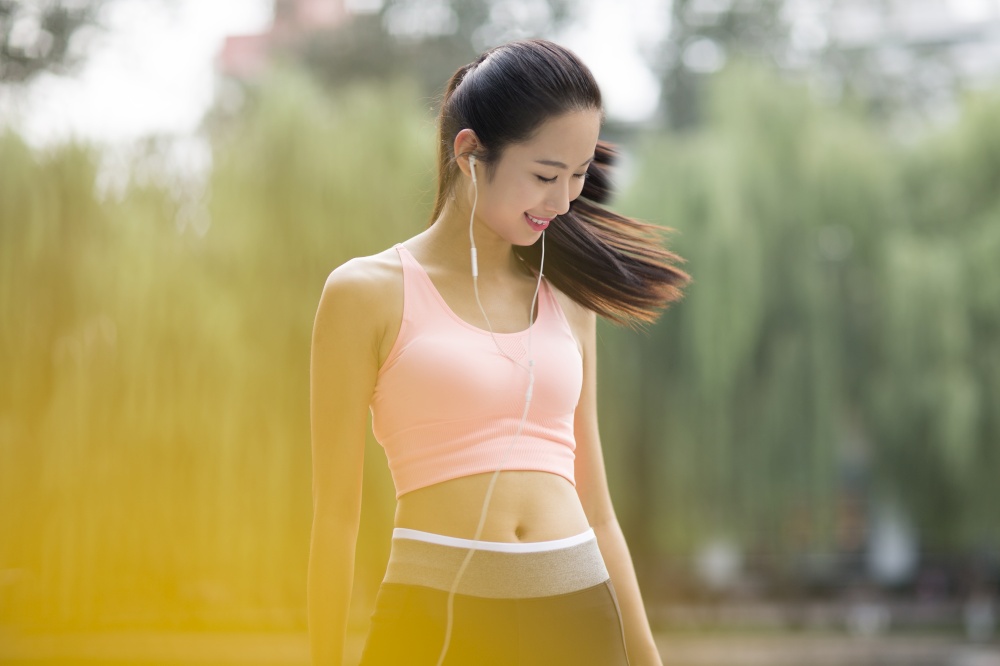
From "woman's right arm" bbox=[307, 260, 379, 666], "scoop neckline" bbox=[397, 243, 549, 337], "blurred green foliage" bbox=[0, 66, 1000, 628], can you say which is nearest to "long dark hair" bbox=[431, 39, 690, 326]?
"scoop neckline" bbox=[397, 243, 549, 337]

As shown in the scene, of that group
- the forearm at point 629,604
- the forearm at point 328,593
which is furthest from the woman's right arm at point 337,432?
the forearm at point 629,604

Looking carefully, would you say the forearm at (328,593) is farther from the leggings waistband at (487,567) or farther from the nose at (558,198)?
the nose at (558,198)

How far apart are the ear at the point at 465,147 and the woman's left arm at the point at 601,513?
28 cm

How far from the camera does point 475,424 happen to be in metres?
1.32

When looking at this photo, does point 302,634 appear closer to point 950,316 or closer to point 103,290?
point 103,290

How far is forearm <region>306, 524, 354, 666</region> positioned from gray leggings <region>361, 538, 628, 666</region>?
58mm

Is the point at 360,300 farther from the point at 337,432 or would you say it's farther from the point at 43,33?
the point at 43,33

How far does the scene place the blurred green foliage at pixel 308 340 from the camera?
7.87m

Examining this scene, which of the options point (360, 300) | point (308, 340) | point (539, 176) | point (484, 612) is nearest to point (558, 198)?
point (539, 176)

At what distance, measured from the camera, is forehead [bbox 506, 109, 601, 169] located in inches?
51.9

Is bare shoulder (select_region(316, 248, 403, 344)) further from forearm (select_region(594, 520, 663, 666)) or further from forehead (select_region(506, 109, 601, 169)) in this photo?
forearm (select_region(594, 520, 663, 666))

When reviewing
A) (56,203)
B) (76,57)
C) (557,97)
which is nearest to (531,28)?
(76,57)

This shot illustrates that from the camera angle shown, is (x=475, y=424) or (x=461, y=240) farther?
(x=461, y=240)

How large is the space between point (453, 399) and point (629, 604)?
392mm
